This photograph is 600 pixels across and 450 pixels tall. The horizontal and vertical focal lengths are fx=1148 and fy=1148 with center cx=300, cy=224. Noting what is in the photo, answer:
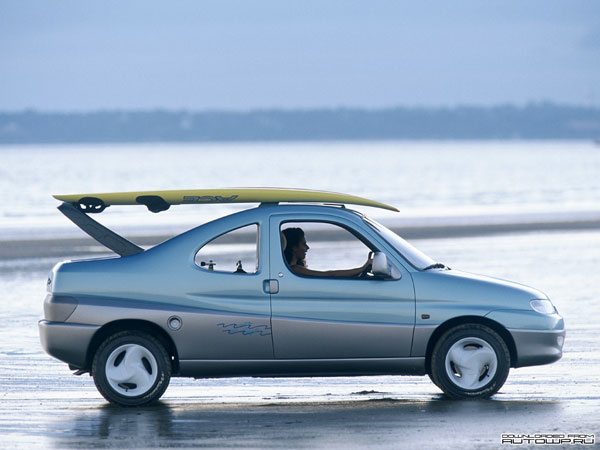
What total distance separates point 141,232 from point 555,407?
80.2 ft

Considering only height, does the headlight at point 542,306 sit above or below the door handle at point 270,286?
below

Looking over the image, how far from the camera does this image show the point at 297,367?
29.3 feet

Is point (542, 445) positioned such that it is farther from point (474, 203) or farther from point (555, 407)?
point (474, 203)

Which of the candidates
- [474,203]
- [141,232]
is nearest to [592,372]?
[141,232]

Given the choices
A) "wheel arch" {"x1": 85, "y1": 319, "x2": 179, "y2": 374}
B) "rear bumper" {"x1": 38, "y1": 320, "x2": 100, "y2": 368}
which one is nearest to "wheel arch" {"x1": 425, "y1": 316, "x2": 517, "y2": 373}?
"wheel arch" {"x1": 85, "y1": 319, "x2": 179, "y2": 374}

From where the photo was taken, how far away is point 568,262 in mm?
22547

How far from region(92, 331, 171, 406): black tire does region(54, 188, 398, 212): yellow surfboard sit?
110 centimetres

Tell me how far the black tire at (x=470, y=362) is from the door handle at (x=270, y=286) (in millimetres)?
1347

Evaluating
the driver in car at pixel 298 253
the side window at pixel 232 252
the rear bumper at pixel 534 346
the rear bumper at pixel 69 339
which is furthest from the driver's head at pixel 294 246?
the side window at pixel 232 252

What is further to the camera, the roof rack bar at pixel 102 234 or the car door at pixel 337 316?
the roof rack bar at pixel 102 234

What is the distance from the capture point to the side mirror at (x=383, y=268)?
29.1ft

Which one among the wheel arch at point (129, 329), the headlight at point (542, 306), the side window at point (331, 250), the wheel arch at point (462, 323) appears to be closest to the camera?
the wheel arch at point (129, 329)

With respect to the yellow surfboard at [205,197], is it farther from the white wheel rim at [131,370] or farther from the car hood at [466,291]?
the white wheel rim at [131,370]

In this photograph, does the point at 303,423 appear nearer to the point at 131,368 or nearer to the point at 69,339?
the point at 131,368
